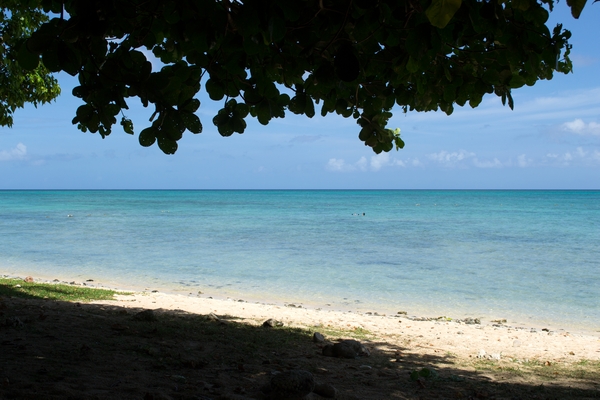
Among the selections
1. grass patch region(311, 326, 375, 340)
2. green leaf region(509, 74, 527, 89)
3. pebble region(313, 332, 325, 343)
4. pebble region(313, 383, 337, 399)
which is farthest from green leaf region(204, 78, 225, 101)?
grass patch region(311, 326, 375, 340)

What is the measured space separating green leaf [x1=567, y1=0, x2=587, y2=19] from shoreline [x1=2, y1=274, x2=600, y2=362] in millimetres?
4862

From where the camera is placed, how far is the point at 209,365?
14.3ft

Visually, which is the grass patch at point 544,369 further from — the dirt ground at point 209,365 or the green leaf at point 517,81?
the green leaf at point 517,81

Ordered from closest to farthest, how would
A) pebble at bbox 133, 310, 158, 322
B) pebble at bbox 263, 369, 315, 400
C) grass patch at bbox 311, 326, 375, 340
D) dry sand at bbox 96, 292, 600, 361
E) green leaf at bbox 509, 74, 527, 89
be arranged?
1. green leaf at bbox 509, 74, 527, 89
2. pebble at bbox 263, 369, 315, 400
3. pebble at bbox 133, 310, 158, 322
4. dry sand at bbox 96, 292, 600, 361
5. grass patch at bbox 311, 326, 375, 340

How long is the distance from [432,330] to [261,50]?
6053 millimetres

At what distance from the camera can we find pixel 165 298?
30.6 ft

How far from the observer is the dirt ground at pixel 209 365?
3607mm

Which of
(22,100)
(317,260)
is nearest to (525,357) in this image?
(22,100)

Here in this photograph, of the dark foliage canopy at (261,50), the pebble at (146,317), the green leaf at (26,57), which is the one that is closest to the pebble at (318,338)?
the pebble at (146,317)

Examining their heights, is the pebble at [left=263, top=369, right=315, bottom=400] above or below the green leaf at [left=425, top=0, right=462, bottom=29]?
below

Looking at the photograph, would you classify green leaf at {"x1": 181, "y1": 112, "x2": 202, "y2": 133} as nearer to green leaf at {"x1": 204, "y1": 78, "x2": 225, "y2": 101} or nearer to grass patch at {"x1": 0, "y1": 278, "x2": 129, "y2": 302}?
green leaf at {"x1": 204, "y1": 78, "x2": 225, "y2": 101}

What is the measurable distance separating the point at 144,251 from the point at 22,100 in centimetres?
1081

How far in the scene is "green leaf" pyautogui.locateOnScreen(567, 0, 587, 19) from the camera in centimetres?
169

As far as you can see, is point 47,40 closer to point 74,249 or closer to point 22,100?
point 22,100
